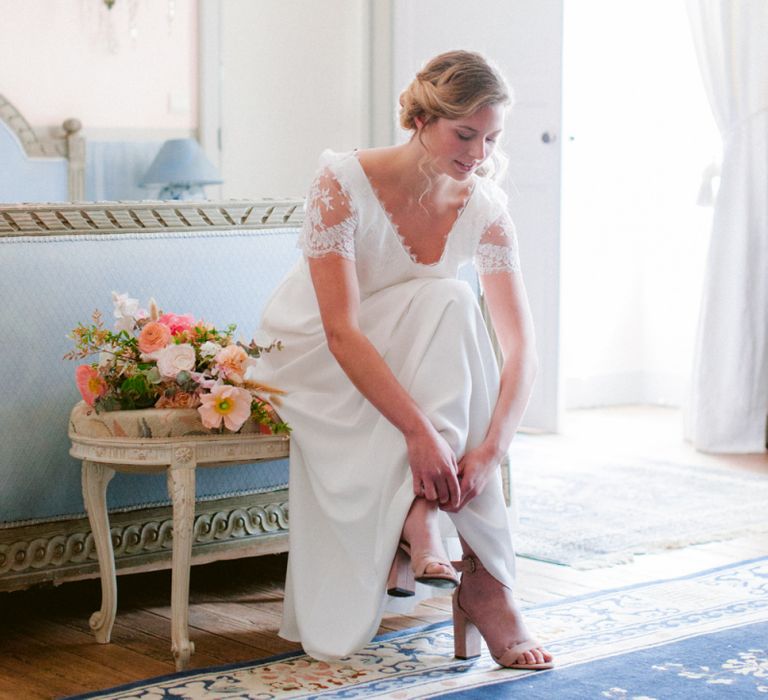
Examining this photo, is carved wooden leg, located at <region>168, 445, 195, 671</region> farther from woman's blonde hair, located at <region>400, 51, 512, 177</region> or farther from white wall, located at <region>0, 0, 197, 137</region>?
white wall, located at <region>0, 0, 197, 137</region>

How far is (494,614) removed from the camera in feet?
7.97

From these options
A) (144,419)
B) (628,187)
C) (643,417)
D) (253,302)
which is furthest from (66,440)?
(628,187)

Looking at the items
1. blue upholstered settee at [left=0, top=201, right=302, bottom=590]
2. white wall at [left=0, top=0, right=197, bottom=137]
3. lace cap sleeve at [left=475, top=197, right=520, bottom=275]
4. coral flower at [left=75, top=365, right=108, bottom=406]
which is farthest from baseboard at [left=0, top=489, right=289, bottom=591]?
white wall at [left=0, top=0, right=197, bottom=137]

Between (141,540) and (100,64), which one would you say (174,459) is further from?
(100,64)

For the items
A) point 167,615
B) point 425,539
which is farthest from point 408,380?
point 167,615

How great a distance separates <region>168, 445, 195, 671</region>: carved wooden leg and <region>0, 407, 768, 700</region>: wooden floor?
55 mm

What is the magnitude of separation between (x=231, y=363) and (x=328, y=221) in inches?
12.5

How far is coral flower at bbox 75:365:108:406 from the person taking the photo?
2521 millimetres

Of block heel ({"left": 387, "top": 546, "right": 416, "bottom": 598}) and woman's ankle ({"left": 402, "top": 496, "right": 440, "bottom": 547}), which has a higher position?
woman's ankle ({"left": 402, "top": 496, "right": 440, "bottom": 547})

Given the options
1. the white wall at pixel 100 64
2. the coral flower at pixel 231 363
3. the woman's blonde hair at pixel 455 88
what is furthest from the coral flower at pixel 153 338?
the white wall at pixel 100 64

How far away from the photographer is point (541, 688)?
2.29 metres

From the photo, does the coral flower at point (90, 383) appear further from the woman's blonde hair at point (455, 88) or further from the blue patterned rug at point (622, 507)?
the blue patterned rug at point (622, 507)

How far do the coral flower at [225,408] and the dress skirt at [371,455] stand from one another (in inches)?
5.1

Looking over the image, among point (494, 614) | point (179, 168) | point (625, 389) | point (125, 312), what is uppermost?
point (179, 168)
